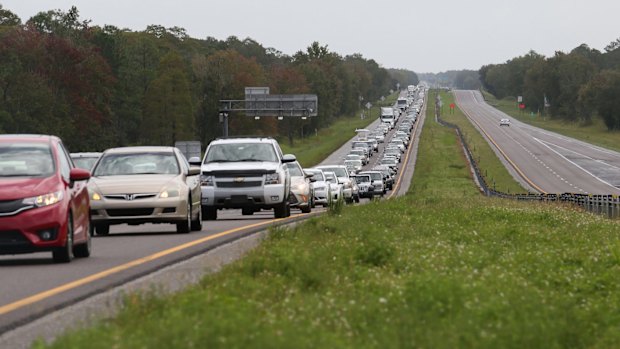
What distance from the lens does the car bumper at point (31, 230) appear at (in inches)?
595

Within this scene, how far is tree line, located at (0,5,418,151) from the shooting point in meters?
100

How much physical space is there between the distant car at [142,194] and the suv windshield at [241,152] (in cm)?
569

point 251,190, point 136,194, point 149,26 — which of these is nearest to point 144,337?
point 136,194

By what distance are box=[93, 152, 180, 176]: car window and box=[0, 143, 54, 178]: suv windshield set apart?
5.98 m

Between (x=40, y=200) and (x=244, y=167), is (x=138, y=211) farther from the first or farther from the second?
(x=244, y=167)

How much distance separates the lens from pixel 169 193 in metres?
21.5

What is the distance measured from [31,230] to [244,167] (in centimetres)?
1253

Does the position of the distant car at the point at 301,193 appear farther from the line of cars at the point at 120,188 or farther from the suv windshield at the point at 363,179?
the suv windshield at the point at 363,179

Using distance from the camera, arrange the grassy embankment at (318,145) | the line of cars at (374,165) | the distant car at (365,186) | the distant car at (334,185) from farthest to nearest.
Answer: the grassy embankment at (318,145), the distant car at (365,186), the line of cars at (374,165), the distant car at (334,185)

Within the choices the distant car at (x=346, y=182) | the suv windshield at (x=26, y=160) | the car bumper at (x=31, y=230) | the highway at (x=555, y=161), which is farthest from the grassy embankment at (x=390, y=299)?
the highway at (x=555, y=161)

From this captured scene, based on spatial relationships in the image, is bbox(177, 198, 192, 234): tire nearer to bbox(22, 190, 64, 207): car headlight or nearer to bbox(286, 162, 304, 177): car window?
bbox(22, 190, 64, 207): car headlight

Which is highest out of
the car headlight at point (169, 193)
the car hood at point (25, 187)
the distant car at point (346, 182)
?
the car hood at point (25, 187)

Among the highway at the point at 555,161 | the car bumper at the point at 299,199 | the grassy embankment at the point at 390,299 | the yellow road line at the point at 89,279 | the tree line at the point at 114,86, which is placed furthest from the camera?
the tree line at the point at 114,86

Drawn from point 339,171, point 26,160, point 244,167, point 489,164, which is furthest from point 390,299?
point 489,164
